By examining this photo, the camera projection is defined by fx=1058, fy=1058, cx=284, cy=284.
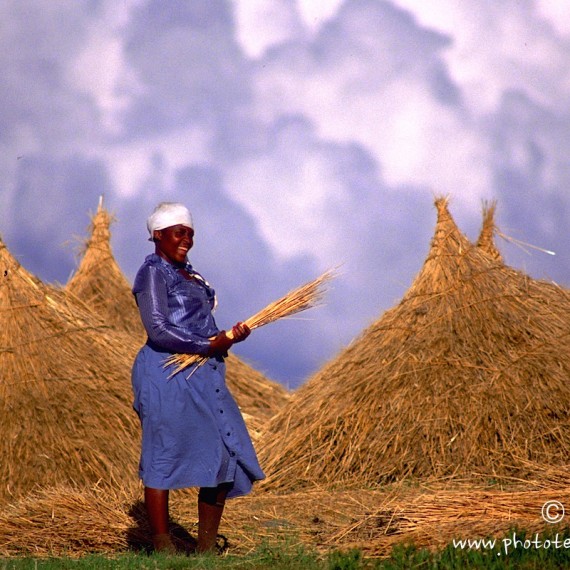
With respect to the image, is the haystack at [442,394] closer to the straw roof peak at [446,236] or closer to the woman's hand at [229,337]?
the straw roof peak at [446,236]

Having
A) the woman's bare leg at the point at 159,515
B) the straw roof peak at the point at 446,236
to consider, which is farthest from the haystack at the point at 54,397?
the woman's bare leg at the point at 159,515

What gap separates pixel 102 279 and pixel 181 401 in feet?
27.2

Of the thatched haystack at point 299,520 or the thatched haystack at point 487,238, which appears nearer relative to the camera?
the thatched haystack at point 299,520

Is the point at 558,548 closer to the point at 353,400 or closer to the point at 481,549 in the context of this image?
the point at 481,549

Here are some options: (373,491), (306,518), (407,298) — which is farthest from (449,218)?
(306,518)

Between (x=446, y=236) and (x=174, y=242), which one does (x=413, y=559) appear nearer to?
(x=174, y=242)

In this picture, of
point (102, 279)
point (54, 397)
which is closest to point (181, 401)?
point (54, 397)

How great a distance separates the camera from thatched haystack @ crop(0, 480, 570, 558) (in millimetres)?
5344

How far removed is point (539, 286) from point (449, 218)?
1089 millimetres

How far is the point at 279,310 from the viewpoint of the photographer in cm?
580

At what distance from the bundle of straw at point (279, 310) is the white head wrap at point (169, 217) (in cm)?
62

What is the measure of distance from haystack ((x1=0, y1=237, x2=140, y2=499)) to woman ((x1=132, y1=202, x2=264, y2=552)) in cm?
330

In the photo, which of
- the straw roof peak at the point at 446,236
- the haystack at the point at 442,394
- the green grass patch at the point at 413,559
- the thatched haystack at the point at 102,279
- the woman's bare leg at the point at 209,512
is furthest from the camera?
the thatched haystack at the point at 102,279

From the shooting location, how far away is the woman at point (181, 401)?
17.4ft
